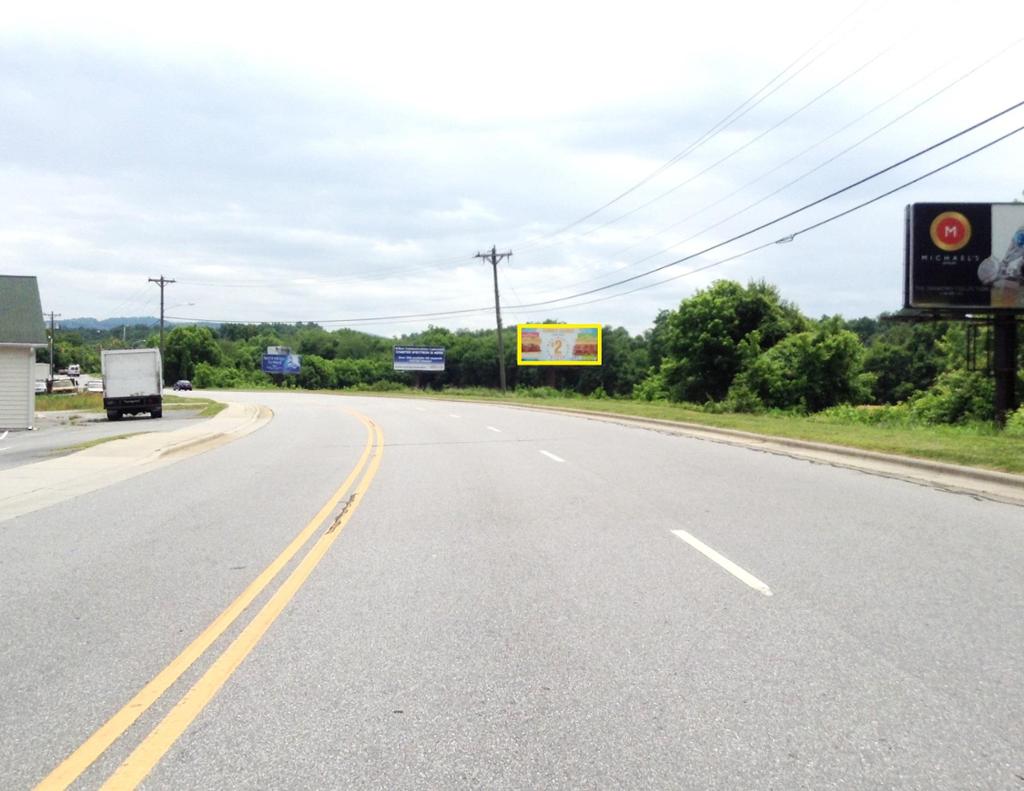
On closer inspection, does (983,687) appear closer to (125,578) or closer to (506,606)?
(506,606)

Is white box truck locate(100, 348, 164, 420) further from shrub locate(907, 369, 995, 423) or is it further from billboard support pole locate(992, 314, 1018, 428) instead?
billboard support pole locate(992, 314, 1018, 428)

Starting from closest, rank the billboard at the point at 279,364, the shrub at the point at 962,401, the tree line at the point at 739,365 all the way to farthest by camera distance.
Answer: the shrub at the point at 962,401
the tree line at the point at 739,365
the billboard at the point at 279,364

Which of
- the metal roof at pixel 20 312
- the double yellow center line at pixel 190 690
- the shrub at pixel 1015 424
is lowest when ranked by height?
the shrub at pixel 1015 424

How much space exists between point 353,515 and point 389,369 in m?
131

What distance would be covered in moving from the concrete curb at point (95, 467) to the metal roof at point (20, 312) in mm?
10614

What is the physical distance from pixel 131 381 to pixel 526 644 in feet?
127

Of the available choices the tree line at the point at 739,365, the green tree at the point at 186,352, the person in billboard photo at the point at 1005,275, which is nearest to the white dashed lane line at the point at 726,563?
the person in billboard photo at the point at 1005,275

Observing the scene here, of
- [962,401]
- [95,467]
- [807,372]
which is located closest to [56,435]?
[95,467]

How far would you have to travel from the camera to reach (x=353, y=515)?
Answer: 1158 centimetres

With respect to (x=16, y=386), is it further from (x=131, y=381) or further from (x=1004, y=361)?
(x=1004, y=361)

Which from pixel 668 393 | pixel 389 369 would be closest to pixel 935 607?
pixel 668 393

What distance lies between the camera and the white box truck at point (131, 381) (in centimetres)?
4088

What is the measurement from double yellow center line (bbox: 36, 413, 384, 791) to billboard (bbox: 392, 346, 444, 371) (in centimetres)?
8775

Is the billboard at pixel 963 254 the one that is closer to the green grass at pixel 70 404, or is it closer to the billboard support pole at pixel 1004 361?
the billboard support pole at pixel 1004 361
